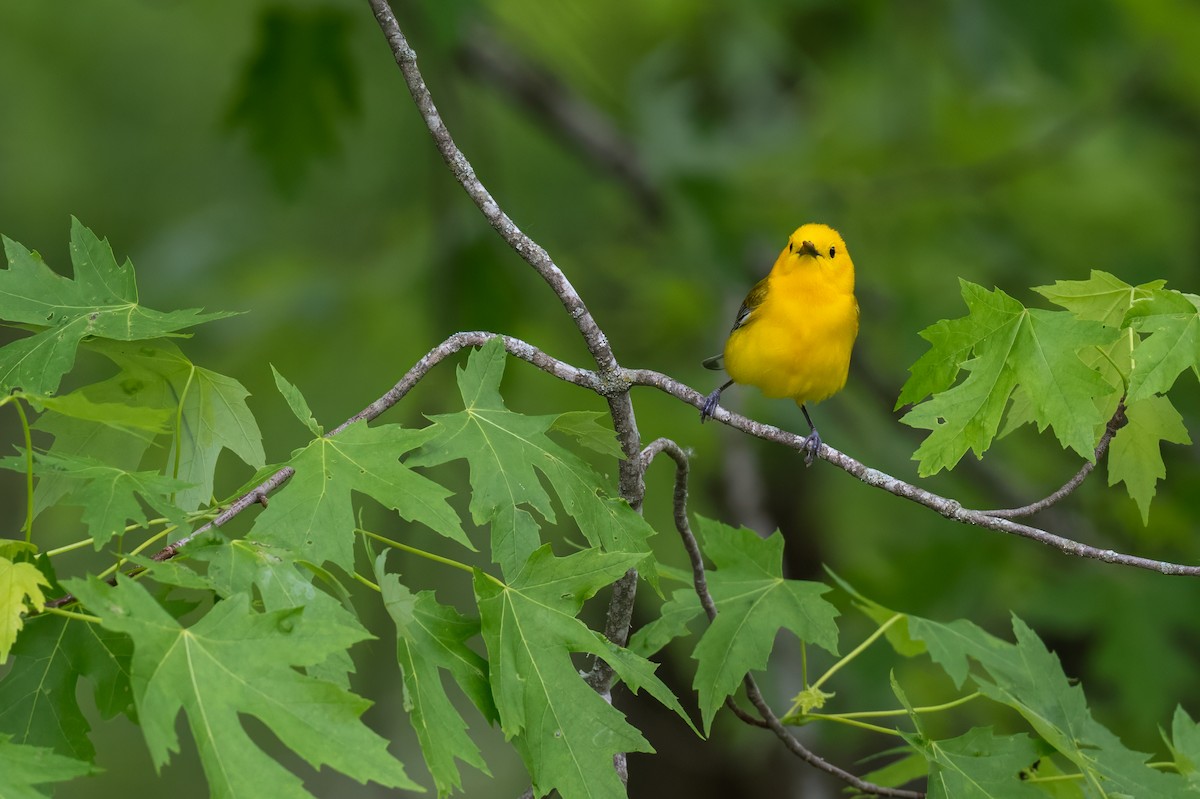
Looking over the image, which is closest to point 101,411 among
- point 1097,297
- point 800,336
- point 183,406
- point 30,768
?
point 183,406

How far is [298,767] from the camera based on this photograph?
28.3ft

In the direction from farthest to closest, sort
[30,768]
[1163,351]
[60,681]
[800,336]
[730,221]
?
[730,221] → [800,336] → [1163,351] → [60,681] → [30,768]

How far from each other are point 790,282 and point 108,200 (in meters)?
5.82

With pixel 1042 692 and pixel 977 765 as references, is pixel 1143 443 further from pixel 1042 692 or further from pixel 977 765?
pixel 977 765

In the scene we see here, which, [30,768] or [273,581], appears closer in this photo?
[30,768]

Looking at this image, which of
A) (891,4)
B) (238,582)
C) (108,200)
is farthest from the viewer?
(108,200)

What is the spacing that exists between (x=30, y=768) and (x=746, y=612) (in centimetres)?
143

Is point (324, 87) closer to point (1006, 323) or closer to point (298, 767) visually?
point (1006, 323)

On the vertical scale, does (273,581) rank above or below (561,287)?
below

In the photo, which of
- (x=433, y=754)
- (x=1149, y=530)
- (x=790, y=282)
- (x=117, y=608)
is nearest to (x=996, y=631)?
(x=1149, y=530)

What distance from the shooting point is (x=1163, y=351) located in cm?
214

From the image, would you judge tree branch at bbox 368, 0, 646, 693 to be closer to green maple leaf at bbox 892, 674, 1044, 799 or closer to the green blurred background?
green maple leaf at bbox 892, 674, 1044, 799

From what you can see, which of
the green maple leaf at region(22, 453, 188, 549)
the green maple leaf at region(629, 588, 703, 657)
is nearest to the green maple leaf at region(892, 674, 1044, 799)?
the green maple leaf at region(629, 588, 703, 657)

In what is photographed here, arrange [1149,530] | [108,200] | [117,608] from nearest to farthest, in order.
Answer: [117,608]
[1149,530]
[108,200]
